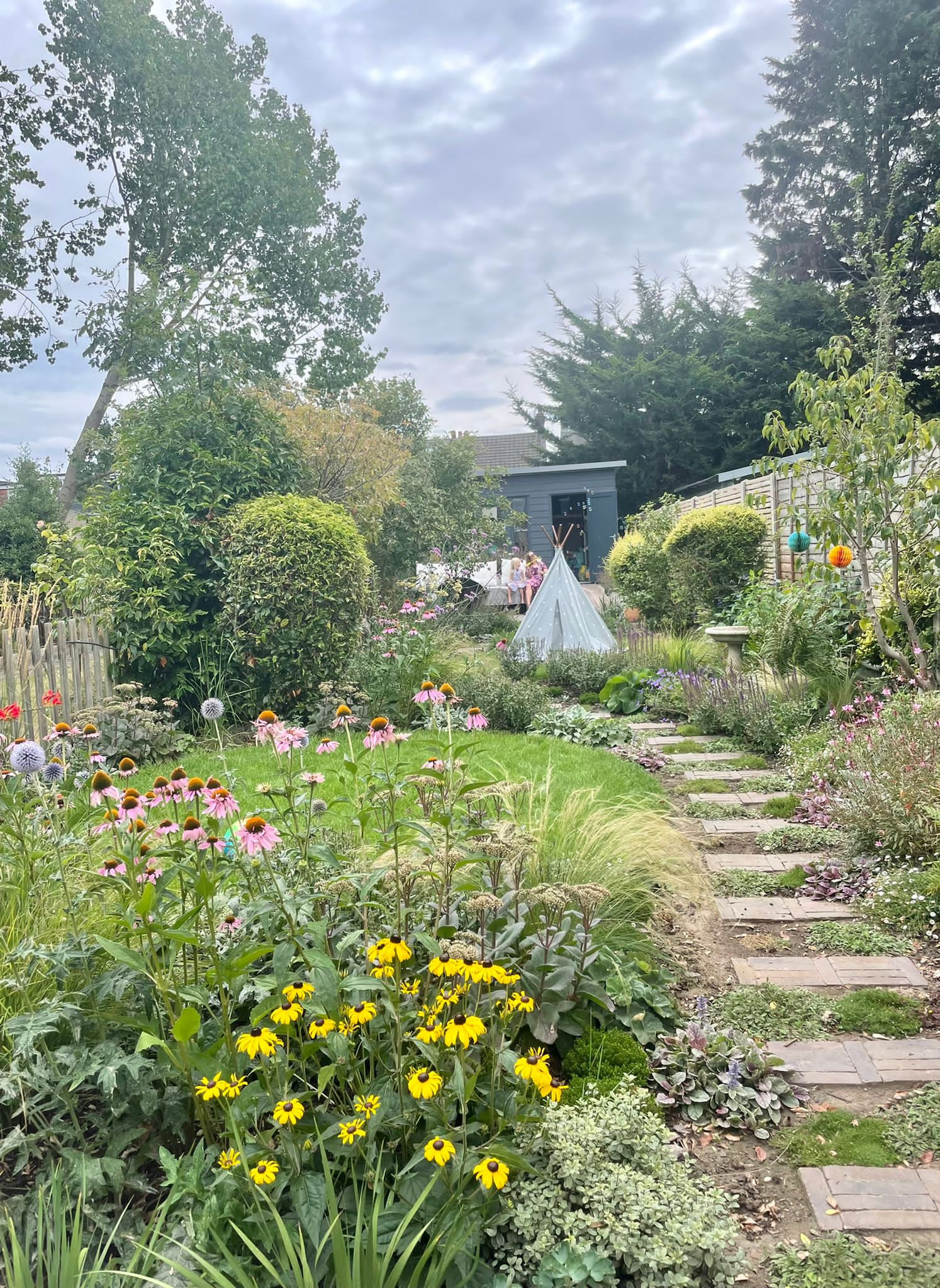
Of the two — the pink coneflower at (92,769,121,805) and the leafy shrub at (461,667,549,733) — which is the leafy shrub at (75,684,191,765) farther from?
the pink coneflower at (92,769,121,805)

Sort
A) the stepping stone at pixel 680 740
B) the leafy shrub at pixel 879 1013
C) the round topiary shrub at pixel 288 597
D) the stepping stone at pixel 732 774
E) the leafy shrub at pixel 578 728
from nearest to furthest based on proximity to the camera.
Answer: the leafy shrub at pixel 879 1013 → the stepping stone at pixel 732 774 → the stepping stone at pixel 680 740 → the leafy shrub at pixel 578 728 → the round topiary shrub at pixel 288 597

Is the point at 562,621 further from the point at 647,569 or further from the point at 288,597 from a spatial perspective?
the point at 288,597

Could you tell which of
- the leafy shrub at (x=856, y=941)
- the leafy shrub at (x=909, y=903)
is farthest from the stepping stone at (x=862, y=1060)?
the leafy shrub at (x=909, y=903)

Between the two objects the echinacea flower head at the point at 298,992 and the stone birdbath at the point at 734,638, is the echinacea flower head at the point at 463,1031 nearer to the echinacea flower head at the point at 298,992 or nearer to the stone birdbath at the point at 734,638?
A: the echinacea flower head at the point at 298,992

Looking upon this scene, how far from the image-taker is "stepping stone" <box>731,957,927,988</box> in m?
2.71

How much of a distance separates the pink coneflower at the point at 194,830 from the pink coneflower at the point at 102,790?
0.22 metres

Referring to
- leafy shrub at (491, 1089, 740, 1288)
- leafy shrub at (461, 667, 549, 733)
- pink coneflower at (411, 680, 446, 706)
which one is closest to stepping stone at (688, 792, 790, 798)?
leafy shrub at (461, 667, 549, 733)

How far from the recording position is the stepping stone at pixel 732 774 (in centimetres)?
508

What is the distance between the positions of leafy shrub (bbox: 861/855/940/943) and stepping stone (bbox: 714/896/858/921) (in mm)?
101

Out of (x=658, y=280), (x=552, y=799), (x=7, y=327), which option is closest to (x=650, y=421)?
(x=658, y=280)

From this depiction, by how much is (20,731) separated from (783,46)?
23775 mm

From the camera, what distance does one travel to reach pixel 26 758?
7.35 feet

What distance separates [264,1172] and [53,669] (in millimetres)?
4903

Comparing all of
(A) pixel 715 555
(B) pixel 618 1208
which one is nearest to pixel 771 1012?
(B) pixel 618 1208
